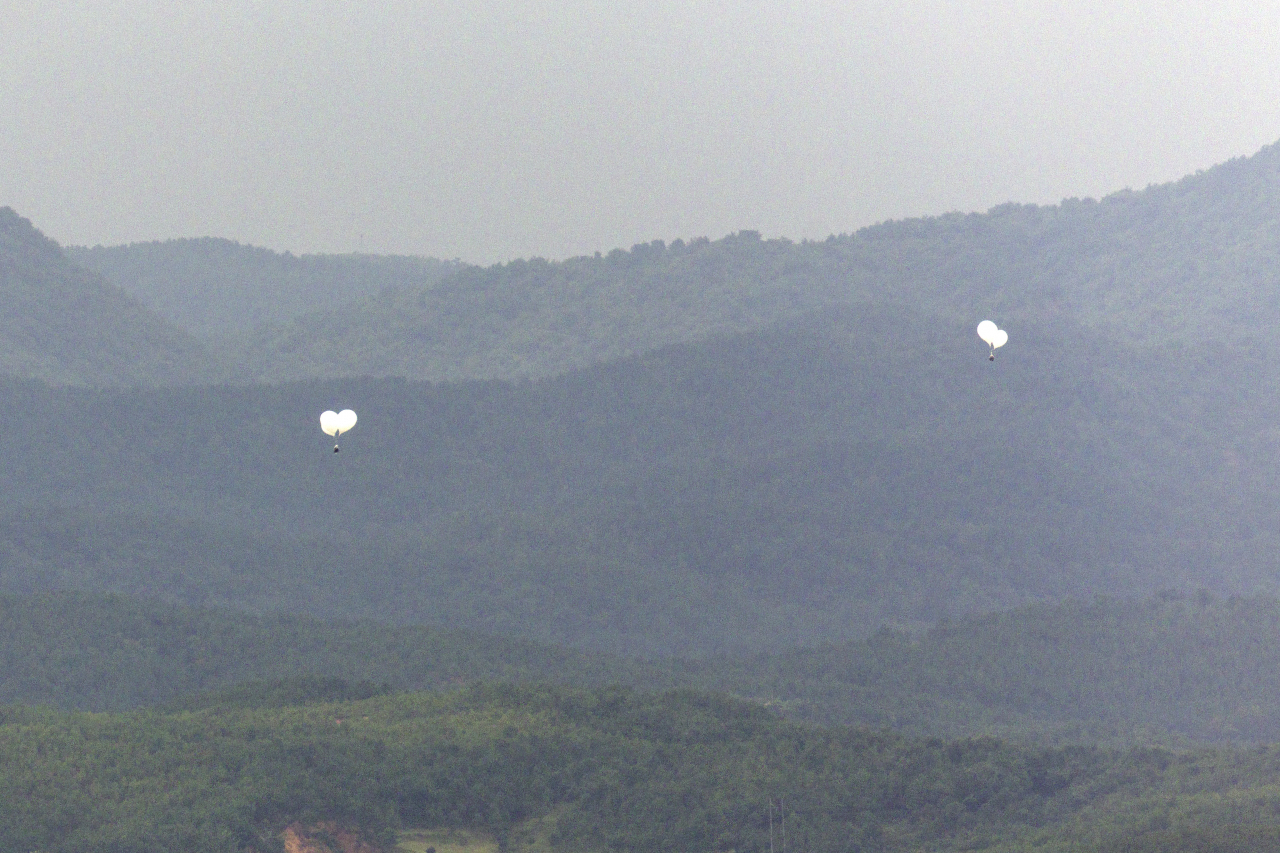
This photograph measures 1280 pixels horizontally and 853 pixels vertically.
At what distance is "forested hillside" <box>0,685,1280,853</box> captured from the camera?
29.3 meters

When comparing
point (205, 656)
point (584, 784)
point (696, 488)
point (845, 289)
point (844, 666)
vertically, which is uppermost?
point (845, 289)

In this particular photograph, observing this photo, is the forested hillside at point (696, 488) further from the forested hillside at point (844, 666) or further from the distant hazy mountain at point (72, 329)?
the forested hillside at point (844, 666)

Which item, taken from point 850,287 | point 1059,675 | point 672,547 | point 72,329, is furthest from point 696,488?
point 72,329

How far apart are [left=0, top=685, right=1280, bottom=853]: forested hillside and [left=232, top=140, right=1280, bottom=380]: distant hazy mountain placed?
280ft

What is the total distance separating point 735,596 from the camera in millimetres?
81938

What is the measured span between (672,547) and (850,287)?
54.2 m

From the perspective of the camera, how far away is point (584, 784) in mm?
33219

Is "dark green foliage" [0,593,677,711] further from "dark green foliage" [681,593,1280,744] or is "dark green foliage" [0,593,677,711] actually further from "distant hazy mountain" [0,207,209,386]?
"distant hazy mountain" [0,207,209,386]

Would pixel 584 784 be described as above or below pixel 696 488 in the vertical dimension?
below

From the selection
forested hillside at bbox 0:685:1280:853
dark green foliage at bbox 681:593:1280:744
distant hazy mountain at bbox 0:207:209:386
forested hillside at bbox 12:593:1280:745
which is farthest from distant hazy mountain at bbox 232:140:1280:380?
forested hillside at bbox 0:685:1280:853

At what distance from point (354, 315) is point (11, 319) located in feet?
113

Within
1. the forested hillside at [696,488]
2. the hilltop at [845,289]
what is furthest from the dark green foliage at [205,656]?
the hilltop at [845,289]

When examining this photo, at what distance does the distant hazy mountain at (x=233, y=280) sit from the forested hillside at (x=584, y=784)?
5203 inches

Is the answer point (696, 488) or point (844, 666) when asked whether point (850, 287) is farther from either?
point (844, 666)
